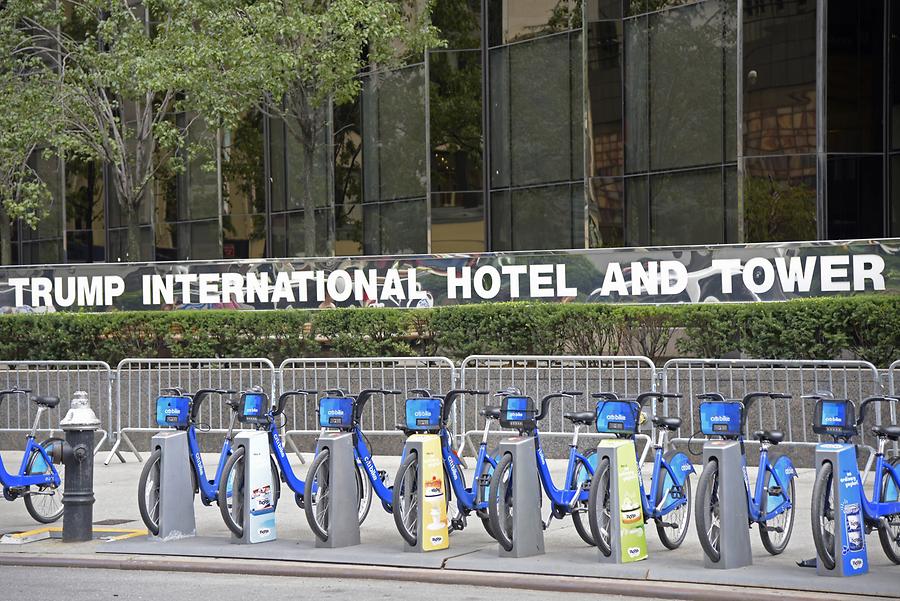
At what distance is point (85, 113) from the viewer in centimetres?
2494

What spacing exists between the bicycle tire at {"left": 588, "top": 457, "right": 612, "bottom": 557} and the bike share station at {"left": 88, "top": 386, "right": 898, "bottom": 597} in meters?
0.05

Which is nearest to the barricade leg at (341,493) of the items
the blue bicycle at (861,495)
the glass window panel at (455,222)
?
the blue bicycle at (861,495)

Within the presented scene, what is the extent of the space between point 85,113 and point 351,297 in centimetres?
1085

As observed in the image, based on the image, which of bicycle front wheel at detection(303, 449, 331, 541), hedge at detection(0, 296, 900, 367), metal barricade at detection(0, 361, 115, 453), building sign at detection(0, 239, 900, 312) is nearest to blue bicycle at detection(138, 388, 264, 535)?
bicycle front wheel at detection(303, 449, 331, 541)

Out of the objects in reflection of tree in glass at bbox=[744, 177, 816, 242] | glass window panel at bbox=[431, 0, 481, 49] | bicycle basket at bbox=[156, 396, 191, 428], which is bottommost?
bicycle basket at bbox=[156, 396, 191, 428]

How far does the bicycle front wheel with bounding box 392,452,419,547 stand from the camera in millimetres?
9039

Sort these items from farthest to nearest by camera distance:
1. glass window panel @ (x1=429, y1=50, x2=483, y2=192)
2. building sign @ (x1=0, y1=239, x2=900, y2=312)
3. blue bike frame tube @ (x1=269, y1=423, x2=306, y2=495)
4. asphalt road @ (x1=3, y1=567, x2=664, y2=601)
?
glass window panel @ (x1=429, y1=50, x2=483, y2=192) < building sign @ (x1=0, y1=239, x2=900, y2=312) < blue bike frame tube @ (x1=269, y1=423, x2=306, y2=495) < asphalt road @ (x1=3, y1=567, x2=664, y2=601)

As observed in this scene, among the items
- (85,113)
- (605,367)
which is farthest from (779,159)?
(85,113)

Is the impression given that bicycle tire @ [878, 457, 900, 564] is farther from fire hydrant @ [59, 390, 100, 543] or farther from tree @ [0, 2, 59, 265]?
tree @ [0, 2, 59, 265]

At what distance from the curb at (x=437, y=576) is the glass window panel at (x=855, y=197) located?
46.6 ft

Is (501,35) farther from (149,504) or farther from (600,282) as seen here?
(149,504)

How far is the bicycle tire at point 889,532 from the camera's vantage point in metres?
8.31

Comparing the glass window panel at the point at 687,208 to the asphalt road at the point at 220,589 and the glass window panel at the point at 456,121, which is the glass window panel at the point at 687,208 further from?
the asphalt road at the point at 220,589

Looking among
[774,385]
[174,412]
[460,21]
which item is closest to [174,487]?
[174,412]
